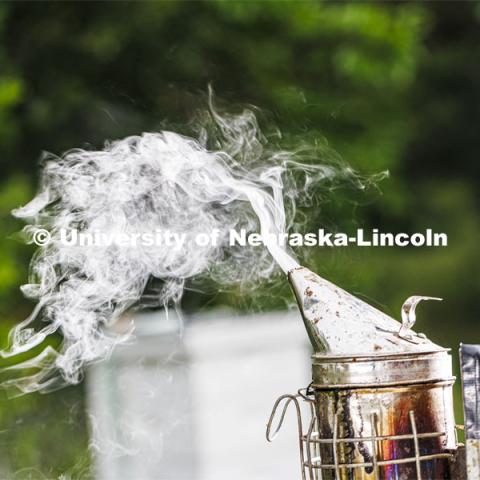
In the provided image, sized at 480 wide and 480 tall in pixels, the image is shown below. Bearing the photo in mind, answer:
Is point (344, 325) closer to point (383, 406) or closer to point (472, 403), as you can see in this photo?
point (383, 406)

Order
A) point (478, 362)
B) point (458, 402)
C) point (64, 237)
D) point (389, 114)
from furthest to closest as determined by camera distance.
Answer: point (458, 402)
point (389, 114)
point (64, 237)
point (478, 362)

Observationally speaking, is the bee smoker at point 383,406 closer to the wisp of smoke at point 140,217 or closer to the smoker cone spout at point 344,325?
the smoker cone spout at point 344,325

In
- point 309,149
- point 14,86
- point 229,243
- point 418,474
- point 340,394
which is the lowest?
point 418,474

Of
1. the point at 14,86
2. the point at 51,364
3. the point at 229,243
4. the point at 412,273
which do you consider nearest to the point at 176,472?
the point at 51,364

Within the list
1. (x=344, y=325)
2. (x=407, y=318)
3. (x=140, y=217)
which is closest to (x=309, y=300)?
(x=344, y=325)

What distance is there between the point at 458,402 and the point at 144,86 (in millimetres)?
4905

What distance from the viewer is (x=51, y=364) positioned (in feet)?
23.0

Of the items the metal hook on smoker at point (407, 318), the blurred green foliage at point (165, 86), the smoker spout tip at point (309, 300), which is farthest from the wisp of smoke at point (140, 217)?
the blurred green foliage at point (165, 86)

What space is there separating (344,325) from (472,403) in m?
0.34

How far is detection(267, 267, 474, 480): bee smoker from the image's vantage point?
2.27 metres

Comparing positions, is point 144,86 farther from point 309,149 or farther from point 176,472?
point 176,472

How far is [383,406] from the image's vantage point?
2279 millimetres

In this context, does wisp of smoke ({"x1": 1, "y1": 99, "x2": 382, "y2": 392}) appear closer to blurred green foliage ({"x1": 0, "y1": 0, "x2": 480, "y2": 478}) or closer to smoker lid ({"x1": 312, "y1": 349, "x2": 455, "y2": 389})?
smoker lid ({"x1": 312, "y1": 349, "x2": 455, "y2": 389})

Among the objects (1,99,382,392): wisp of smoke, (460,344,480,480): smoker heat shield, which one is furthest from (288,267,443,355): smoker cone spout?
(1,99,382,392): wisp of smoke
